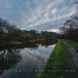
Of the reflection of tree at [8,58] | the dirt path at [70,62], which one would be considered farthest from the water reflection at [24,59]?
the dirt path at [70,62]

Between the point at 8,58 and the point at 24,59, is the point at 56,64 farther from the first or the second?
the point at 8,58

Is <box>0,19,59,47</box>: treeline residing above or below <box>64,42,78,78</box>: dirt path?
above

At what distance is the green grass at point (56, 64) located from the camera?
8.89 feet

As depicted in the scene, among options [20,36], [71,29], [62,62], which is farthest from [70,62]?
[20,36]

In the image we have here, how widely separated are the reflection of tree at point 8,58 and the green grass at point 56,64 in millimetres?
320

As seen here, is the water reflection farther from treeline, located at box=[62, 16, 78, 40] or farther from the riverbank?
treeline, located at box=[62, 16, 78, 40]

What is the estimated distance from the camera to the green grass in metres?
2.71

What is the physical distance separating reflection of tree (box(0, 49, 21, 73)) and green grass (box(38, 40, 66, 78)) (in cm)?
32

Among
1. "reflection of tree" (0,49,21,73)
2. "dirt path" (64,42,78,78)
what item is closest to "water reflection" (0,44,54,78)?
"reflection of tree" (0,49,21,73)

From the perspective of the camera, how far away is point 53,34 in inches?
107

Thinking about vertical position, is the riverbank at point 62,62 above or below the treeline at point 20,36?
below

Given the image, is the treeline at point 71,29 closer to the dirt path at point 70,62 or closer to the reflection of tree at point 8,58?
the dirt path at point 70,62

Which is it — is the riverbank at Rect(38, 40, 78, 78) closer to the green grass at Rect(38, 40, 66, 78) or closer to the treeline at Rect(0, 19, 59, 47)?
the green grass at Rect(38, 40, 66, 78)

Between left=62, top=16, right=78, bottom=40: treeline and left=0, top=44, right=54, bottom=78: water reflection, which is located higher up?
left=62, top=16, right=78, bottom=40: treeline
